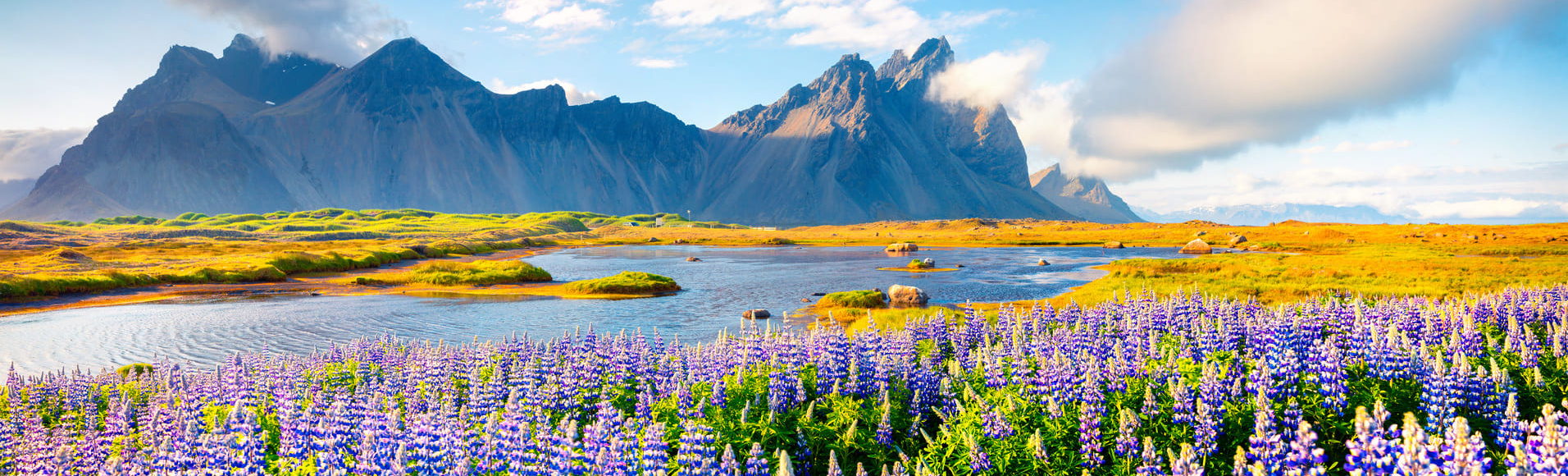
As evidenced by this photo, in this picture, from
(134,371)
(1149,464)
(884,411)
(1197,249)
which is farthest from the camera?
(1197,249)

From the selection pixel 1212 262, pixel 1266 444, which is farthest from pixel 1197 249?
pixel 1266 444

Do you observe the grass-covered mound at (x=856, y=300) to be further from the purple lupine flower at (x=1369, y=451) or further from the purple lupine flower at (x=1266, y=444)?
the purple lupine flower at (x=1369, y=451)

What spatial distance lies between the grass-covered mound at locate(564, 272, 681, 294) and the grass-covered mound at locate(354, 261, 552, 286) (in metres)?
9.22

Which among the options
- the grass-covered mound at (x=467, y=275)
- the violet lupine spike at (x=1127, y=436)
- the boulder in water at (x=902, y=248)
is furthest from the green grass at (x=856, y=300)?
the boulder in water at (x=902, y=248)

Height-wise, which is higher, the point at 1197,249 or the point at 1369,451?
the point at 1369,451

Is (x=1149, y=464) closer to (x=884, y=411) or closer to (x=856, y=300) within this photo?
(x=884, y=411)

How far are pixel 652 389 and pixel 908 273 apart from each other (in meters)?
60.7

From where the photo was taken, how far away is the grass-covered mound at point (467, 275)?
63.1m

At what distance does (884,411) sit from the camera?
907 centimetres

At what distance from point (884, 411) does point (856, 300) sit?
34.6 m

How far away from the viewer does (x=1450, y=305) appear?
1574 centimetres

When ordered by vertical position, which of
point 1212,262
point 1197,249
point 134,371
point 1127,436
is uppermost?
point 1127,436

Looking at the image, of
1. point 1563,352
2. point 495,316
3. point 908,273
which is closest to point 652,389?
point 1563,352

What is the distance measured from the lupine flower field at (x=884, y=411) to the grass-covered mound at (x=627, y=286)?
Result: 4054 cm
